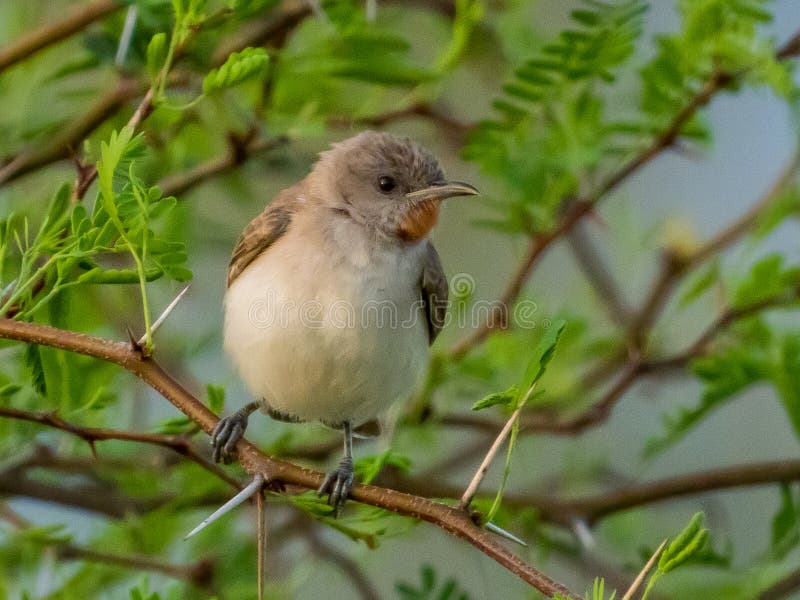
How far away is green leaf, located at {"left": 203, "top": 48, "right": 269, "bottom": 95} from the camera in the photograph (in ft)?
7.25

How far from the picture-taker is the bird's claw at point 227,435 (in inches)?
117

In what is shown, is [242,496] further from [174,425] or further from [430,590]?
[430,590]

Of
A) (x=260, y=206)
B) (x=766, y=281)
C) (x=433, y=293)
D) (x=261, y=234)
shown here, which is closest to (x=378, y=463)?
(x=433, y=293)

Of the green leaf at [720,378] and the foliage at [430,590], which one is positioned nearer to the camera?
the foliage at [430,590]

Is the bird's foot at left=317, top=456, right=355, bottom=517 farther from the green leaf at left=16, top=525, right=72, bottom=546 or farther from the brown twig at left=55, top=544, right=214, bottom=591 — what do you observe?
the green leaf at left=16, top=525, right=72, bottom=546

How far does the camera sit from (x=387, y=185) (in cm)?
358

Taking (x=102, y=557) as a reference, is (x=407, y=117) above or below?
above

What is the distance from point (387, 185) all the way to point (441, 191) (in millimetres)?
202

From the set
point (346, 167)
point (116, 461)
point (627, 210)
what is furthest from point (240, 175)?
point (627, 210)

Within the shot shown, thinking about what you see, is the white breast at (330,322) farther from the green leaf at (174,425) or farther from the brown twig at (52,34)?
the brown twig at (52,34)

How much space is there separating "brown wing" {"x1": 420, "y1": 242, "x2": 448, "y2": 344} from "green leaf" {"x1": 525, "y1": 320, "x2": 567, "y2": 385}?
1.60 m

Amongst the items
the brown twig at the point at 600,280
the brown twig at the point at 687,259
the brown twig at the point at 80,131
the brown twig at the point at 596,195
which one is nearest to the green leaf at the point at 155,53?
the brown twig at the point at 80,131

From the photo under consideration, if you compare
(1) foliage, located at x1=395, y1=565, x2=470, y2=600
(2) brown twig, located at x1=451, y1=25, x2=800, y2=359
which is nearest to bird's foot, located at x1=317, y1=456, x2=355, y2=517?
(1) foliage, located at x1=395, y1=565, x2=470, y2=600

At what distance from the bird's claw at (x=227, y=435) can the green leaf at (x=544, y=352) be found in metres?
1.16
